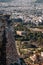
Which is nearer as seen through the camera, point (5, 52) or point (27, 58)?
point (5, 52)

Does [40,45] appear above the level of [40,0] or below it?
above

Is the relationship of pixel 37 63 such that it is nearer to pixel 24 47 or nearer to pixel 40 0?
pixel 24 47

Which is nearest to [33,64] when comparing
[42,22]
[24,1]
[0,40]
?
[0,40]

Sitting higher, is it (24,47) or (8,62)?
(8,62)

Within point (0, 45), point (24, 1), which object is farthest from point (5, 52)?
point (24, 1)

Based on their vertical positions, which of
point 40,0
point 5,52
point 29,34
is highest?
point 5,52

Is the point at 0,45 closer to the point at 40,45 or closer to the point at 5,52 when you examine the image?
the point at 5,52

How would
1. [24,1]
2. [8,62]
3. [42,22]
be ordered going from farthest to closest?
[24,1] → [42,22] → [8,62]

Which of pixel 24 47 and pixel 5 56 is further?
pixel 24 47

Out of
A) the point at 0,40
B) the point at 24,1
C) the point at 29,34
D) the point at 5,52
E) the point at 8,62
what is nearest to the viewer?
the point at 8,62
